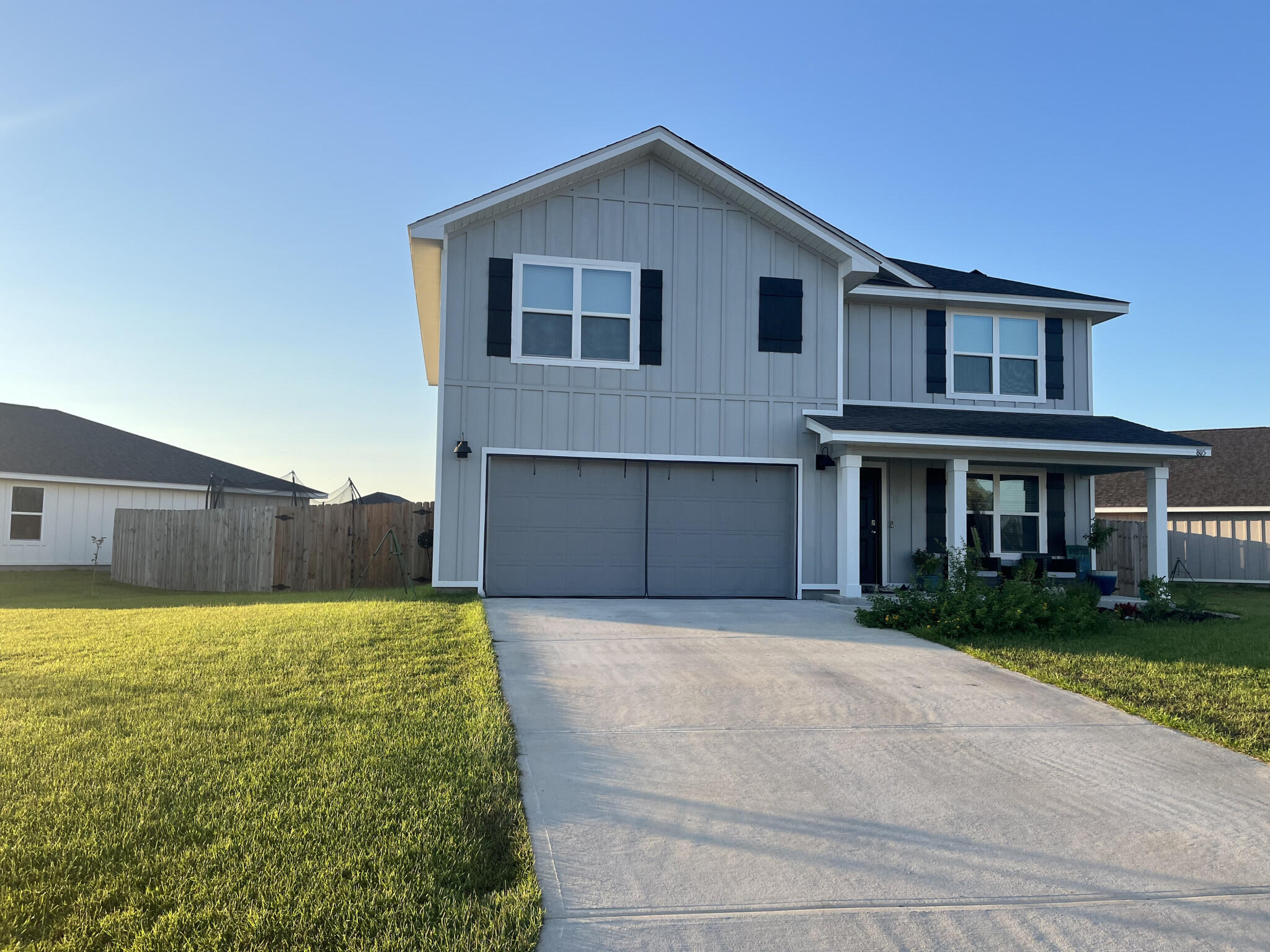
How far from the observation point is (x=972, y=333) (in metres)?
14.6

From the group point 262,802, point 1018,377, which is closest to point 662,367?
point 1018,377

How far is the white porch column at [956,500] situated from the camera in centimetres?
1273

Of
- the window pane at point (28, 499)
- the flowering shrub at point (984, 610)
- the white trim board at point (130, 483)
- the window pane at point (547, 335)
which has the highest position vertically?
the window pane at point (547, 335)

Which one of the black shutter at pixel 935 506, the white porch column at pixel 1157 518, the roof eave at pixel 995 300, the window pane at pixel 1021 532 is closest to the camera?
the white porch column at pixel 1157 518

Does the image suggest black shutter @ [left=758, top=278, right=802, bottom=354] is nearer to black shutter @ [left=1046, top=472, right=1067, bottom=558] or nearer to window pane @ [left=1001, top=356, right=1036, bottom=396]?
window pane @ [left=1001, top=356, right=1036, bottom=396]

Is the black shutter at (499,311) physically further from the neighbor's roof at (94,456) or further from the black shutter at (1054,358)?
the neighbor's roof at (94,456)

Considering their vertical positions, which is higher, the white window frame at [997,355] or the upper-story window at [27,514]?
the white window frame at [997,355]

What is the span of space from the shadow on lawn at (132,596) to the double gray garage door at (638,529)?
128cm

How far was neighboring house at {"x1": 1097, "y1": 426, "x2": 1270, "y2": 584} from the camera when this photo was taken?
21672 millimetres

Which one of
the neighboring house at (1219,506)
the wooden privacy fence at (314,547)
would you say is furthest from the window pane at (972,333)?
the wooden privacy fence at (314,547)

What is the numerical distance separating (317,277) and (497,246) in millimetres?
7715

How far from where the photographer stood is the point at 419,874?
3227mm

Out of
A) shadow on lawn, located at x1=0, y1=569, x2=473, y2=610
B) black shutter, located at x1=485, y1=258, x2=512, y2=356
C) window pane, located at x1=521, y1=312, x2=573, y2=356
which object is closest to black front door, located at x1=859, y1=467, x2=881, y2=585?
window pane, located at x1=521, y1=312, x2=573, y2=356

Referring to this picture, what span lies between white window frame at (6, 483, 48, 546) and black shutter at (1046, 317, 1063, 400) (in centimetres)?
2412
